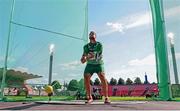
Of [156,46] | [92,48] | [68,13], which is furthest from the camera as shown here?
[68,13]

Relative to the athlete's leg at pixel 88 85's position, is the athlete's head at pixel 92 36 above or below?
above

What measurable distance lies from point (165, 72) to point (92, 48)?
296 cm

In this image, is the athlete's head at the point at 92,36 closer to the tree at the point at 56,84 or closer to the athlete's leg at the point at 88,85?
the athlete's leg at the point at 88,85

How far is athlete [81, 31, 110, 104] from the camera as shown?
4238 mm

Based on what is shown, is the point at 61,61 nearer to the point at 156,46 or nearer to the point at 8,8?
the point at 8,8

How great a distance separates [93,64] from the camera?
14.1 ft

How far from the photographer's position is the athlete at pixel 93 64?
13.9ft

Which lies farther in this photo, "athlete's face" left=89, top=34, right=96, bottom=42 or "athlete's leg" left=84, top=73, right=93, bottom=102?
"athlete's face" left=89, top=34, right=96, bottom=42

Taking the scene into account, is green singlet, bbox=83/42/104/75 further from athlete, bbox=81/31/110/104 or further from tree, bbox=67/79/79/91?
tree, bbox=67/79/79/91

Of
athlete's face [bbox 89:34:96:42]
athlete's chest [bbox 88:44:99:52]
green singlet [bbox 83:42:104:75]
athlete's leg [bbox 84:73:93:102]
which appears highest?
athlete's face [bbox 89:34:96:42]

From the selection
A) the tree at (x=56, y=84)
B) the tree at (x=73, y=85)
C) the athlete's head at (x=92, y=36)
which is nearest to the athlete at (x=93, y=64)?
the athlete's head at (x=92, y=36)

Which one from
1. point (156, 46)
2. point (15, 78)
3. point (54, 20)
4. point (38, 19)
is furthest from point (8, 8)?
point (156, 46)

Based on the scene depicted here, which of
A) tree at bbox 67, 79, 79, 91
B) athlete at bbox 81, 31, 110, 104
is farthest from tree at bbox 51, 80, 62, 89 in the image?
athlete at bbox 81, 31, 110, 104

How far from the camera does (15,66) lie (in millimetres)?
6555
